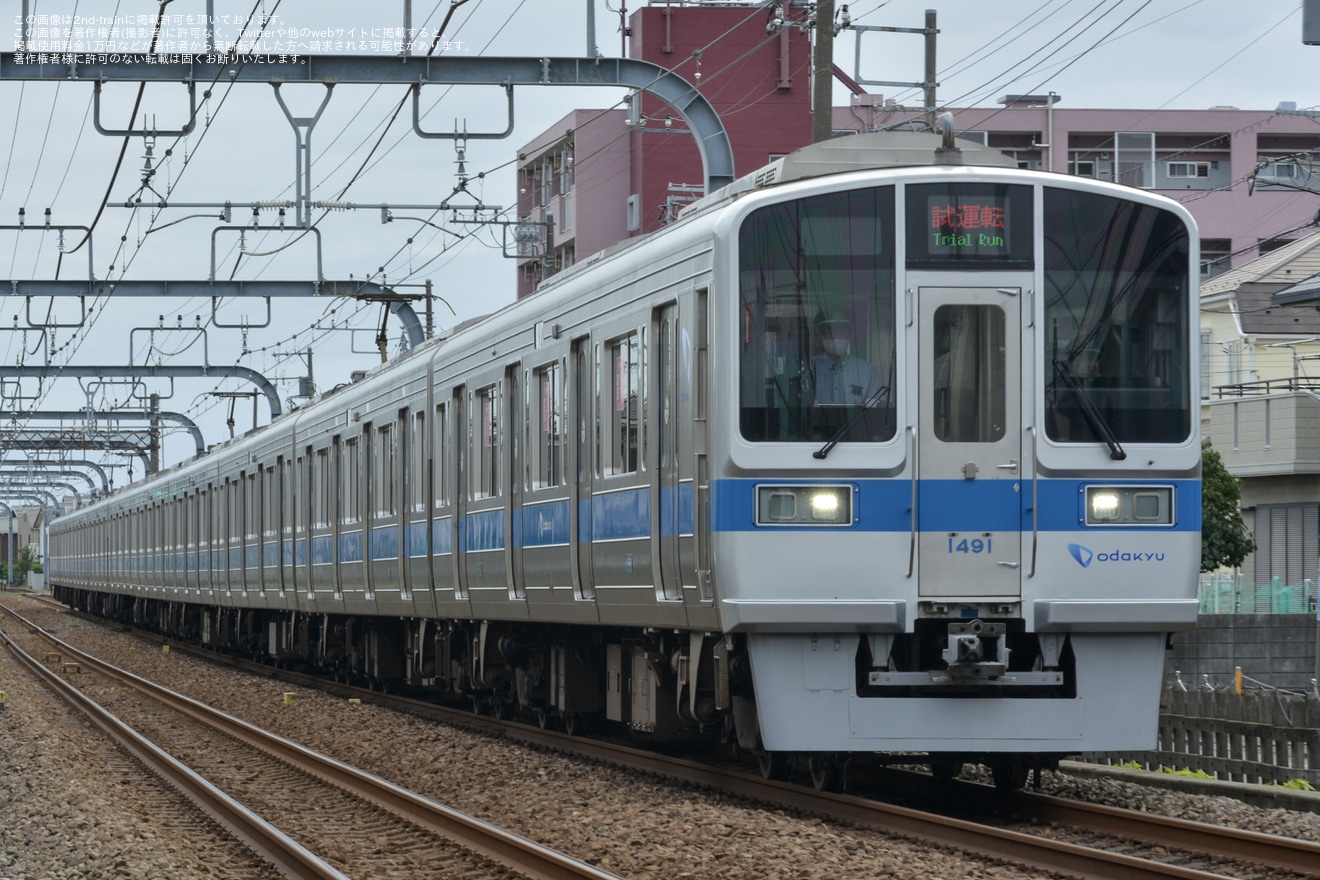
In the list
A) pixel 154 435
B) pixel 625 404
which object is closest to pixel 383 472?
pixel 625 404

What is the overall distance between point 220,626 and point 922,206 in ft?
78.1

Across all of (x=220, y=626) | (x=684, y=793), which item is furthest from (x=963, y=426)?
(x=220, y=626)

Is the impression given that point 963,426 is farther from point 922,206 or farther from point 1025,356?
point 922,206

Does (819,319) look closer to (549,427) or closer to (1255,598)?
(549,427)

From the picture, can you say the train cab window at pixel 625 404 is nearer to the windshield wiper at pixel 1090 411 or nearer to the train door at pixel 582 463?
the train door at pixel 582 463

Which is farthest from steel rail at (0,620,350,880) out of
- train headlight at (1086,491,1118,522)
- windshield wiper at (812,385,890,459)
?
train headlight at (1086,491,1118,522)

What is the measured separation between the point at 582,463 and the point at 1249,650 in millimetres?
17443

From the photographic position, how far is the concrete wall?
26547 mm

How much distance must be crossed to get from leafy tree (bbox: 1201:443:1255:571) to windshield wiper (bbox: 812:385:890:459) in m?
20.4

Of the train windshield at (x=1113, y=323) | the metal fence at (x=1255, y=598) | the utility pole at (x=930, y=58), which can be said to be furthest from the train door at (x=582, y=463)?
the metal fence at (x=1255, y=598)

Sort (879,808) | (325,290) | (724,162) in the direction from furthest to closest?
1. (325,290)
2. (724,162)
3. (879,808)

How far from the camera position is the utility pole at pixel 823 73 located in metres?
16.4

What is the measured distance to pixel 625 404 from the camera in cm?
1096

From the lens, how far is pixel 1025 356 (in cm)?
912
